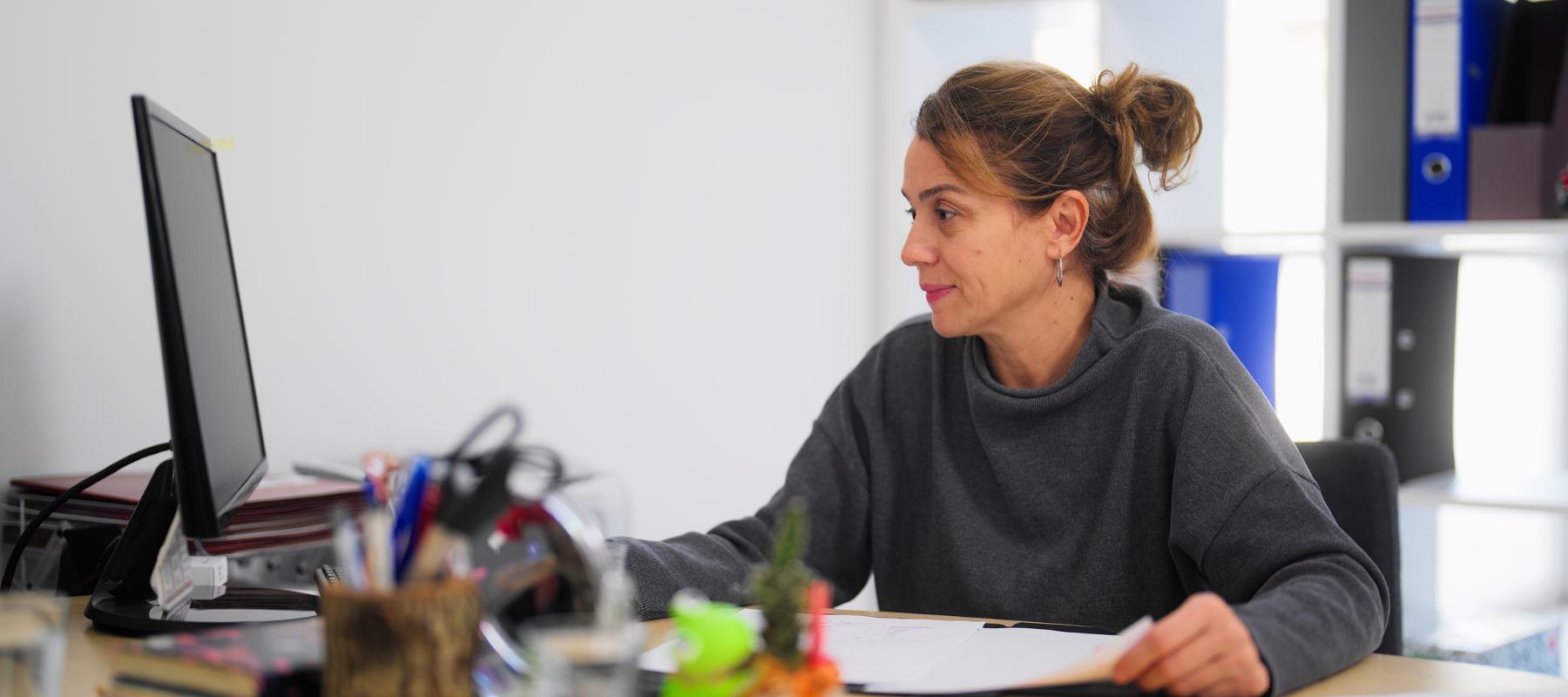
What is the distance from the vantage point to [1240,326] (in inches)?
80.6

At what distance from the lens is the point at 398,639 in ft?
2.03

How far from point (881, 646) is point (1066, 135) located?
0.65 m

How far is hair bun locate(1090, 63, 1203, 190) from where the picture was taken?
1.38m

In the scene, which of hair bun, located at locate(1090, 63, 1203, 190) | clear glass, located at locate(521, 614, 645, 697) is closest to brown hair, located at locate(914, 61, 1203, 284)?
hair bun, located at locate(1090, 63, 1203, 190)

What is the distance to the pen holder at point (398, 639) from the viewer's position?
62 centimetres

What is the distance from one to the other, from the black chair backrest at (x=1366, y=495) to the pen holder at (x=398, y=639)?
97cm

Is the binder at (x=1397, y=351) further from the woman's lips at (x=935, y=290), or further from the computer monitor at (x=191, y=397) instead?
the computer monitor at (x=191, y=397)

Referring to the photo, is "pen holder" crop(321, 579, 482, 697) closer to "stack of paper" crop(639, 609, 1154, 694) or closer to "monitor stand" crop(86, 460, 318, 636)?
"stack of paper" crop(639, 609, 1154, 694)

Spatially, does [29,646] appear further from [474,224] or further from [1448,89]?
[1448,89]

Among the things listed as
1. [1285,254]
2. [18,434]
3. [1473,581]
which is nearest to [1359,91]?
[1285,254]

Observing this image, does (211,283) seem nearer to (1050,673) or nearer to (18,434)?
(18,434)

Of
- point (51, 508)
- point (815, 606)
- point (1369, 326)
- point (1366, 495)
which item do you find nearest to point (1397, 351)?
point (1369, 326)

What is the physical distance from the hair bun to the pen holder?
100cm

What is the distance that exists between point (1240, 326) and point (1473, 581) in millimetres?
618
